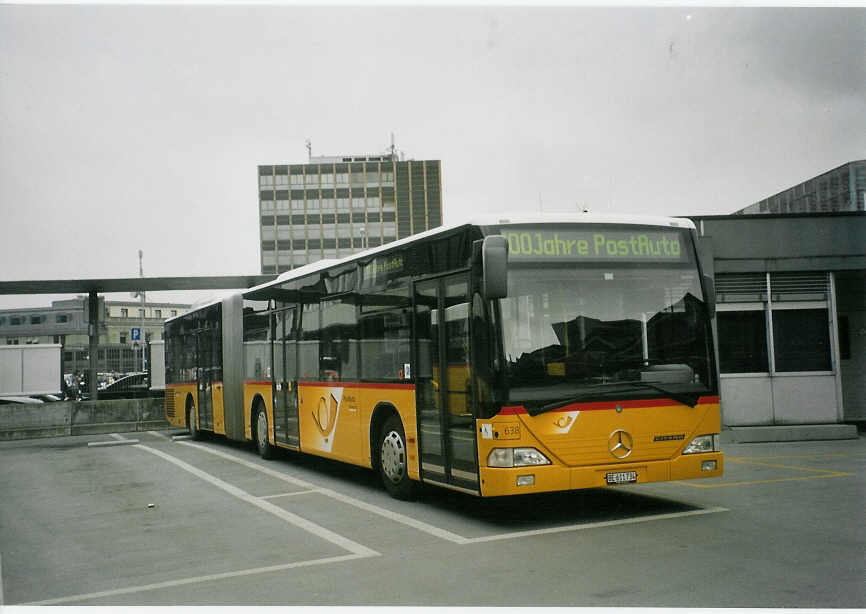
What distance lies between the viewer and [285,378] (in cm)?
1497

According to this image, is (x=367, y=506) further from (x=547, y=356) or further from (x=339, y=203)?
(x=339, y=203)

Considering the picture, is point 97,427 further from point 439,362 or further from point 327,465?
point 439,362

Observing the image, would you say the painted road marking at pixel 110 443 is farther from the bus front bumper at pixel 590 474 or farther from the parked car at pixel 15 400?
the bus front bumper at pixel 590 474

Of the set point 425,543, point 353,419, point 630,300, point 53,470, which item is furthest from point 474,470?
point 53,470

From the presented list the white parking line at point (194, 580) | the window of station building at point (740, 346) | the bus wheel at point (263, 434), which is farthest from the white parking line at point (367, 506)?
the window of station building at point (740, 346)

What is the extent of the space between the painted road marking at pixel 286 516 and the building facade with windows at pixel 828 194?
472 inches

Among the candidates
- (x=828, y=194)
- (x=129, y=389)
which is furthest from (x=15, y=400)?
(x=828, y=194)

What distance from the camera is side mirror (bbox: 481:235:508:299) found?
8.13 metres

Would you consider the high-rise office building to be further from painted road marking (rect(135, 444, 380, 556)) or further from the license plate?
the license plate

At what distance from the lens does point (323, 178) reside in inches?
4911

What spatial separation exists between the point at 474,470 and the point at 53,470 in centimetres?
1009

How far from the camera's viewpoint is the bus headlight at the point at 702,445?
359 inches

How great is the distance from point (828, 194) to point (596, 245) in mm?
11845

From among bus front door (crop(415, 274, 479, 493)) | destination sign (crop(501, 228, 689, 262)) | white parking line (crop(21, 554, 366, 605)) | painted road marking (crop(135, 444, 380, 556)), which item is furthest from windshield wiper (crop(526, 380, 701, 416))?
white parking line (crop(21, 554, 366, 605))
